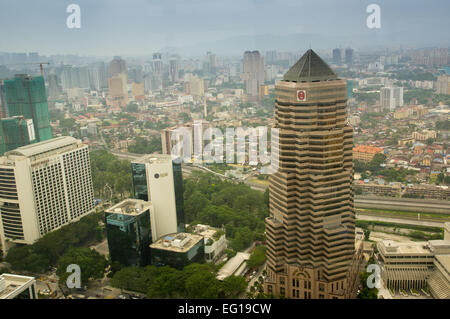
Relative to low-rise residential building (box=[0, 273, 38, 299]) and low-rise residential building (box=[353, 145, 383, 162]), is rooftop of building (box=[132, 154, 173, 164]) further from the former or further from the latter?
low-rise residential building (box=[353, 145, 383, 162])

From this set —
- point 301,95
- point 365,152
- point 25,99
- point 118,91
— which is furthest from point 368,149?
point 118,91

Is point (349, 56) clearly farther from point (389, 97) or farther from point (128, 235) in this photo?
point (128, 235)

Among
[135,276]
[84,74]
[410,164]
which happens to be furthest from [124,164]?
[84,74]

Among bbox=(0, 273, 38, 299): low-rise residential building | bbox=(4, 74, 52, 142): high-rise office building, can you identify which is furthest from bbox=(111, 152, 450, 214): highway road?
bbox=(4, 74, 52, 142): high-rise office building

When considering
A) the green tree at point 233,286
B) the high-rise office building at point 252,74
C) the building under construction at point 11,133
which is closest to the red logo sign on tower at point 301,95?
the green tree at point 233,286

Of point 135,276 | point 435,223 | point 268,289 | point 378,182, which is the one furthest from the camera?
point 378,182
